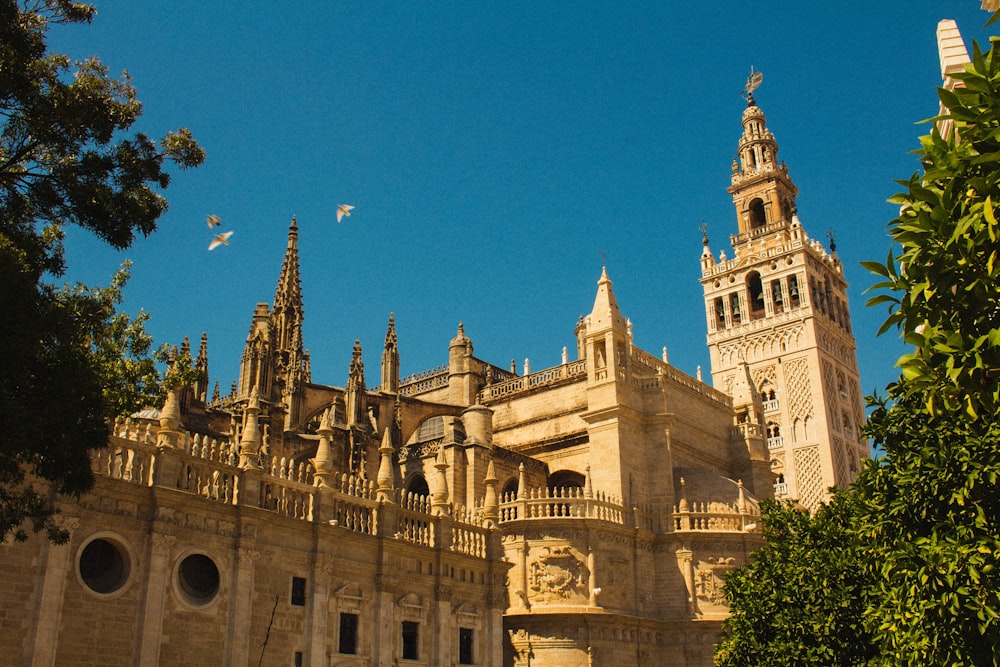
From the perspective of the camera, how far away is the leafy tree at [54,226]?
38.5ft

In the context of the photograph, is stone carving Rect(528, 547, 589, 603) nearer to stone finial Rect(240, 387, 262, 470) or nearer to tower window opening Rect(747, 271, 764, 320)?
stone finial Rect(240, 387, 262, 470)

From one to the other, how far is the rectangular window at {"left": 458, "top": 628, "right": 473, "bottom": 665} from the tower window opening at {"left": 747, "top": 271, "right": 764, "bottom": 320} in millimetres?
41040

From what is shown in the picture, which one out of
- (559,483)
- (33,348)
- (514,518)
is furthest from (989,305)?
(559,483)

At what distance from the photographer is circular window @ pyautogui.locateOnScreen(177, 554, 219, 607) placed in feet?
60.2

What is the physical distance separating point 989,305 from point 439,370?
41.4 metres

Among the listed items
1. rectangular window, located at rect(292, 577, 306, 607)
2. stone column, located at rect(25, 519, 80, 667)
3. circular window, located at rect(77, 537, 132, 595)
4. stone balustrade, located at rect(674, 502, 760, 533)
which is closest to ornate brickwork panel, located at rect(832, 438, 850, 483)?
stone balustrade, located at rect(674, 502, 760, 533)

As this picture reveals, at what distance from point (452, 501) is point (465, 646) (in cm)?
918

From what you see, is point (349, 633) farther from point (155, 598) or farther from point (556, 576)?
point (556, 576)

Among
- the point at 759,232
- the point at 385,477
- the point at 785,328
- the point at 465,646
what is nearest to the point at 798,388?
the point at 785,328

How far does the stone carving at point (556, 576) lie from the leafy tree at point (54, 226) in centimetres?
1785

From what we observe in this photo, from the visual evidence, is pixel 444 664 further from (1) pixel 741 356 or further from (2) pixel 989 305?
(1) pixel 741 356

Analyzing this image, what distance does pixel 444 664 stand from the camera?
23.3 m

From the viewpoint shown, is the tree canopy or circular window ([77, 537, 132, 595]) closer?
the tree canopy

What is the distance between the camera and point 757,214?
65875 mm
